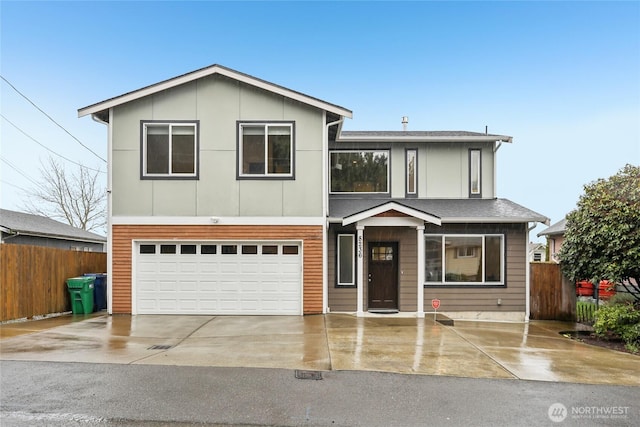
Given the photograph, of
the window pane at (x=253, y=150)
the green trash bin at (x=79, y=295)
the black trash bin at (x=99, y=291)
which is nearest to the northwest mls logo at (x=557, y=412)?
the window pane at (x=253, y=150)

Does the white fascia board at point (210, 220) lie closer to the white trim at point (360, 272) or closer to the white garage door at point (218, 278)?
the white garage door at point (218, 278)

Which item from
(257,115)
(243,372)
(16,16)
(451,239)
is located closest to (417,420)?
(243,372)

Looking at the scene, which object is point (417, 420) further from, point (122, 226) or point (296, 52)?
point (296, 52)

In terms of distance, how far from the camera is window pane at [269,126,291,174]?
481 inches

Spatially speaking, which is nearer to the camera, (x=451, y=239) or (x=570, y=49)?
(x=451, y=239)

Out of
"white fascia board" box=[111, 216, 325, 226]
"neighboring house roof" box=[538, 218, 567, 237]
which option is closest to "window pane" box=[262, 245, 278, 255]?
"white fascia board" box=[111, 216, 325, 226]

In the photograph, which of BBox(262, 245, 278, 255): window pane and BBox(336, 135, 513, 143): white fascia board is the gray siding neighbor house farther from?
BBox(336, 135, 513, 143): white fascia board

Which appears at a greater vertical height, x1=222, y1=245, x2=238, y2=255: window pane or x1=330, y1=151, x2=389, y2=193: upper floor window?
x1=330, y1=151, x2=389, y2=193: upper floor window

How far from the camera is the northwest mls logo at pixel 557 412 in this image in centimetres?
497

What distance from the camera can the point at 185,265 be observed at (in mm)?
12242

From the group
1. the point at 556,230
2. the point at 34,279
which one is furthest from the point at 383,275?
the point at 556,230

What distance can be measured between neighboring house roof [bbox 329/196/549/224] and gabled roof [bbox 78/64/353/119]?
9.39 feet

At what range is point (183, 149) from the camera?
40.2 ft

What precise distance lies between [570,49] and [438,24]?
5.21m
